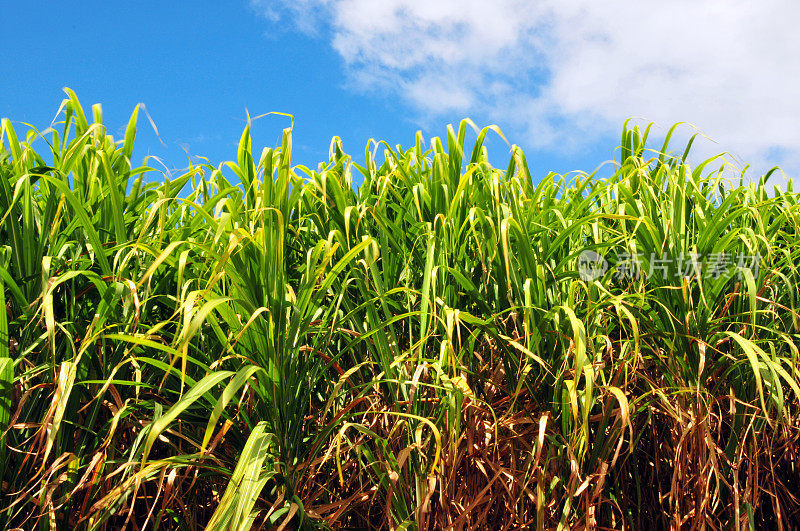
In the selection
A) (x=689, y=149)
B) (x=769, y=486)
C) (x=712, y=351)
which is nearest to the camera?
(x=712, y=351)

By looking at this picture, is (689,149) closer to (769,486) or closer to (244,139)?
(769,486)

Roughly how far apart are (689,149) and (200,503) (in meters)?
1.73

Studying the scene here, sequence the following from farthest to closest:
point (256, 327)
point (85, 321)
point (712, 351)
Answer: point (712, 351)
point (85, 321)
point (256, 327)

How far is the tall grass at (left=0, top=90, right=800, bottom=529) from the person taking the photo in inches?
38.8

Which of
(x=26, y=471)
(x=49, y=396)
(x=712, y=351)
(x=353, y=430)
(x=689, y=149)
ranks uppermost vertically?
(x=689, y=149)

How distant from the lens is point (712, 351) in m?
1.29

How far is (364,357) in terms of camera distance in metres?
1.19

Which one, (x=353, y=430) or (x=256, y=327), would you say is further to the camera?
(x=353, y=430)

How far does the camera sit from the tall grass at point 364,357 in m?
0.99

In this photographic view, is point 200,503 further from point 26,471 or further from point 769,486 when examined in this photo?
point 769,486

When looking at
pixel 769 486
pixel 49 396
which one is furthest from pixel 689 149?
pixel 49 396

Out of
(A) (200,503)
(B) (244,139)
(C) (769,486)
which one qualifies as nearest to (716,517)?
(C) (769,486)

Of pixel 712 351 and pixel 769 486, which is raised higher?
pixel 712 351

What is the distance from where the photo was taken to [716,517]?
48.6 inches
